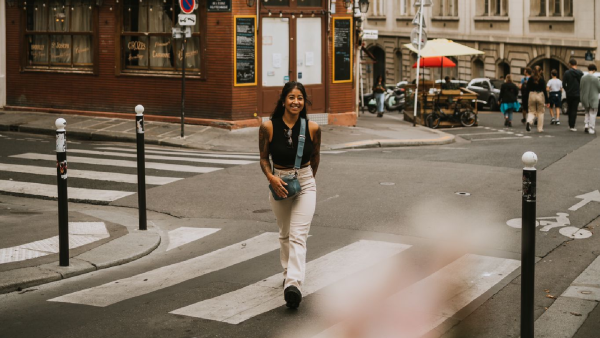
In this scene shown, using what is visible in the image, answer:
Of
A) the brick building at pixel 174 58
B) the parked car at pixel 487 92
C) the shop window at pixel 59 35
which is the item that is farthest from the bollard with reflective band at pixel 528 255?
the parked car at pixel 487 92

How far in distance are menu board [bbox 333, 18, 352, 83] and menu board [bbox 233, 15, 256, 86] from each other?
2.57 metres

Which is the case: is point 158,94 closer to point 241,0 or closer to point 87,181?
point 241,0

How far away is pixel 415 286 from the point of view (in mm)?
7922

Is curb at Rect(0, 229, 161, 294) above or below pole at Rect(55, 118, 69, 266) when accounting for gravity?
below

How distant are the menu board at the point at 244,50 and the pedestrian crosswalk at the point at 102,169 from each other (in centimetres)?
359

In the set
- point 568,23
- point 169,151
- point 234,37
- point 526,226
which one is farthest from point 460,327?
point 568,23

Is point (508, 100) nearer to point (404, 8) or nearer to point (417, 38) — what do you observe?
point (417, 38)

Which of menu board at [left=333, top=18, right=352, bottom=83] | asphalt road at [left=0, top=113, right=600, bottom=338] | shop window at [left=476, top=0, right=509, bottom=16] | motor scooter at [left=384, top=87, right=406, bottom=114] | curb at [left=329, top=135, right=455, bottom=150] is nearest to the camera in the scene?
asphalt road at [left=0, top=113, right=600, bottom=338]

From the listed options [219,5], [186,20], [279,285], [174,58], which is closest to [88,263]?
[279,285]

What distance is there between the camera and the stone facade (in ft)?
142

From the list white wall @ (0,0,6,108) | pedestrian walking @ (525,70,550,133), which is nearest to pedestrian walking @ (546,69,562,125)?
pedestrian walking @ (525,70,550,133)

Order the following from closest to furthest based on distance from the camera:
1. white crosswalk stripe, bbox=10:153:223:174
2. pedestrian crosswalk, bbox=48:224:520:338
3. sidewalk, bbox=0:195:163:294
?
pedestrian crosswalk, bbox=48:224:520:338
sidewalk, bbox=0:195:163:294
white crosswalk stripe, bbox=10:153:223:174

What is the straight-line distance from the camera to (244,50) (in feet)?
71.1

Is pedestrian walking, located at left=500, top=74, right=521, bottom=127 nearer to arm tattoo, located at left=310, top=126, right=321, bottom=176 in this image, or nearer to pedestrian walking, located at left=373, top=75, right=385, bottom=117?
pedestrian walking, located at left=373, top=75, right=385, bottom=117
